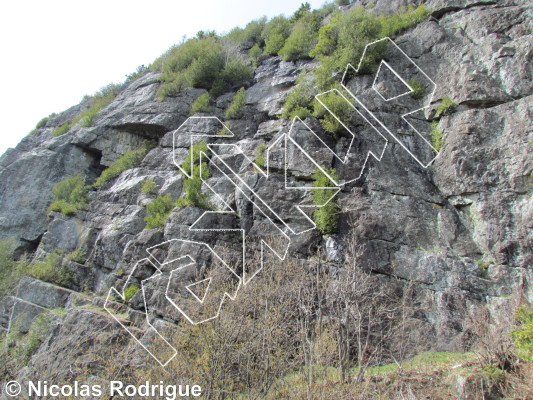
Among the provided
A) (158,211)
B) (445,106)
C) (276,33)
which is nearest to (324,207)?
(445,106)

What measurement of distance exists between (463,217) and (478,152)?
1.96 meters

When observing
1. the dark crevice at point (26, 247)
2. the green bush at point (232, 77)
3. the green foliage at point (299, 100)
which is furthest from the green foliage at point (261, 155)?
the dark crevice at point (26, 247)

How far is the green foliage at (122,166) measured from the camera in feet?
52.2

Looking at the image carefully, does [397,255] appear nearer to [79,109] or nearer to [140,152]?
[140,152]

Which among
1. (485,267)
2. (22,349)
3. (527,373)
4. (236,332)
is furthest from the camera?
(22,349)

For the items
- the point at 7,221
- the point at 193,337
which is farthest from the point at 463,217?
the point at 7,221

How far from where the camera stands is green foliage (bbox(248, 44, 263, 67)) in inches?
757

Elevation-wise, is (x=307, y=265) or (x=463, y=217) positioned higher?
(x=307, y=265)

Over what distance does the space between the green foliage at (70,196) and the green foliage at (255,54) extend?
10736 millimetres

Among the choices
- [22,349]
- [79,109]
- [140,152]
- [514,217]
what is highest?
[79,109]

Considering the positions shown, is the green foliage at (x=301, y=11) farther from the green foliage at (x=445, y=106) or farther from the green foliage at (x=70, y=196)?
the green foliage at (x=70, y=196)

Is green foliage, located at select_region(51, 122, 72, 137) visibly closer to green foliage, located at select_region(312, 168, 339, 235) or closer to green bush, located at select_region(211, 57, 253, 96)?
green bush, located at select_region(211, 57, 253, 96)

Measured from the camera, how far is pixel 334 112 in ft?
39.7

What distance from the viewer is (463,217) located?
10.1 metres
